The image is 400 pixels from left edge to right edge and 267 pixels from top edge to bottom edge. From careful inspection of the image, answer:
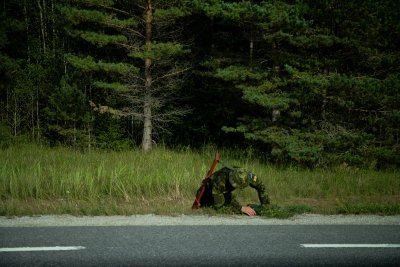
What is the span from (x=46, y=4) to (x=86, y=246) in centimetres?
2356

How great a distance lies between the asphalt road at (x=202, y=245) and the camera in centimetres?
515

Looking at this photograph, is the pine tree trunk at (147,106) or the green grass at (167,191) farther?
the pine tree trunk at (147,106)

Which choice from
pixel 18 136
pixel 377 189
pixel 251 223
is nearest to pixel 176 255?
pixel 251 223

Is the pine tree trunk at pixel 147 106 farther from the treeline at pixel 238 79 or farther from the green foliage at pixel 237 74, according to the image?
the green foliage at pixel 237 74

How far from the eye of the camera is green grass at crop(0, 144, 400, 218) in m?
8.17

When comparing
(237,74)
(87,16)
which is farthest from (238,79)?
(87,16)

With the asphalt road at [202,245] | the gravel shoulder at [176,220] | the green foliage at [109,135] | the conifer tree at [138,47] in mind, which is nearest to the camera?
the asphalt road at [202,245]

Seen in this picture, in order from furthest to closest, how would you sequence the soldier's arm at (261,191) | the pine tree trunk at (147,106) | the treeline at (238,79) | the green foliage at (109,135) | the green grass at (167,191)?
the green foliage at (109,135) < the pine tree trunk at (147,106) < the treeline at (238,79) < the green grass at (167,191) < the soldier's arm at (261,191)

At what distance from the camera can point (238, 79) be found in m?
15.2

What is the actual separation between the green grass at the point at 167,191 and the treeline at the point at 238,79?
160 cm

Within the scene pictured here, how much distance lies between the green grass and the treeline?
1596 mm

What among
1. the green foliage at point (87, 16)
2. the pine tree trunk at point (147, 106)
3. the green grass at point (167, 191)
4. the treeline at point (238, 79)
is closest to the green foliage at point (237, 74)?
the treeline at point (238, 79)

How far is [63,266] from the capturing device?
493 centimetres

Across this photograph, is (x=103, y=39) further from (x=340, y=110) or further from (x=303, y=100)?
(x=340, y=110)
